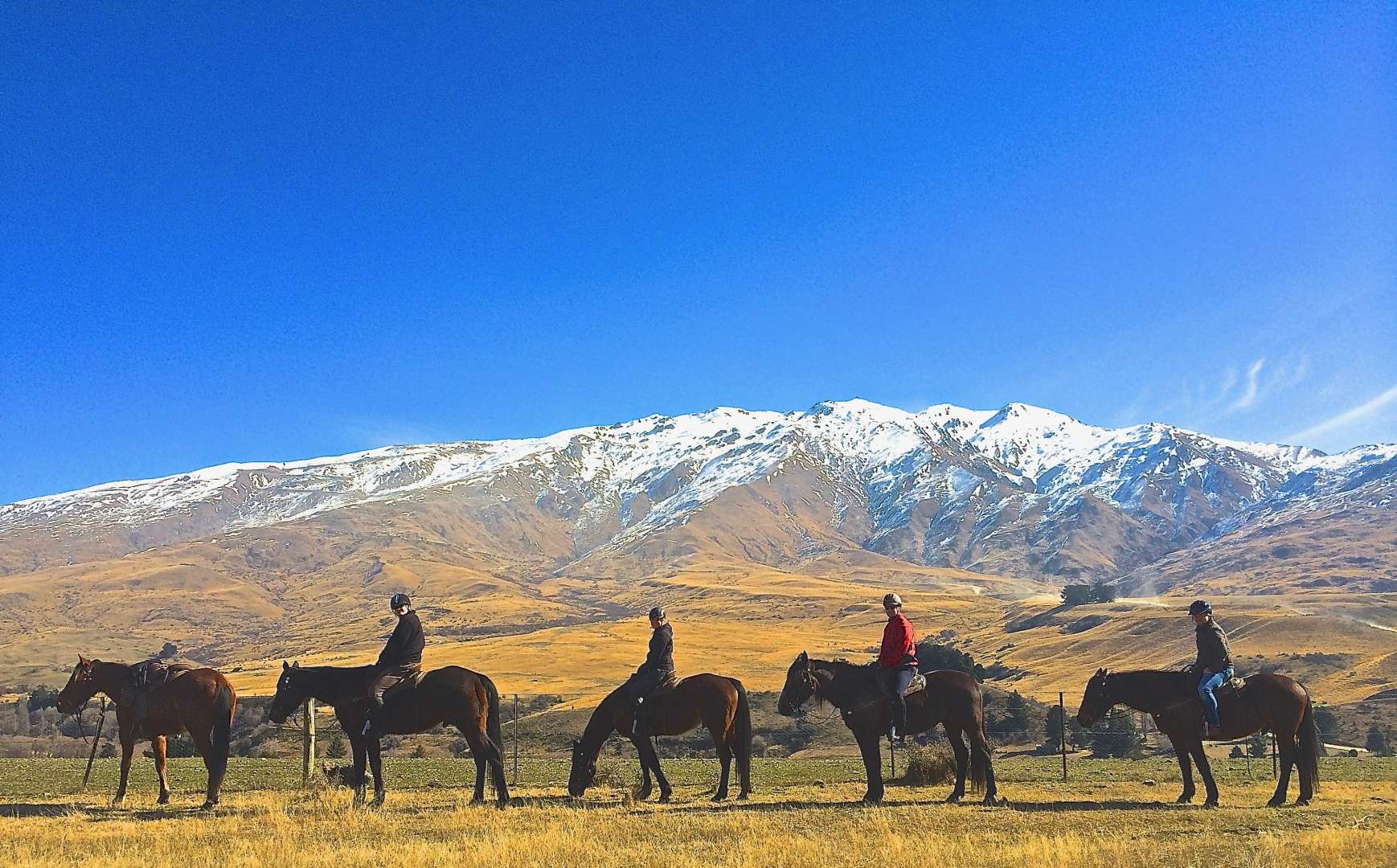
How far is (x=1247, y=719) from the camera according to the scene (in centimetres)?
1513

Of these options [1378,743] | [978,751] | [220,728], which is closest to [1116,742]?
[1378,743]

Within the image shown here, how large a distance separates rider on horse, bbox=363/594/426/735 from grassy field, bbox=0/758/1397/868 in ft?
4.78

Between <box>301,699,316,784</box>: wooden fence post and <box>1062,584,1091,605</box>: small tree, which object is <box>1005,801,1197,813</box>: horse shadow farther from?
<box>1062,584,1091,605</box>: small tree

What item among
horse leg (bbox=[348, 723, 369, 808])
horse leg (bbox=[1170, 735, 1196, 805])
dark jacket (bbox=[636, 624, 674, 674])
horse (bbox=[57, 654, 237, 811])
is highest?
dark jacket (bbox=[636, 624, 674, 674])

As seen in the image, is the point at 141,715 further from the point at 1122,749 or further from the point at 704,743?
the point at 1122,749

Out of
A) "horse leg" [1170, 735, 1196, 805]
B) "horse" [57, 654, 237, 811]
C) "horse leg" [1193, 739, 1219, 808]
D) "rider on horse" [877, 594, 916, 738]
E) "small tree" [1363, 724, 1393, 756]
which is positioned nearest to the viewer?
"horse leg" [1193, 739, 1219, 808]

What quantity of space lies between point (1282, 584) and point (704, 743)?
188 m

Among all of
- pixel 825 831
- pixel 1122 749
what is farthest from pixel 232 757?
pixel 1122 749

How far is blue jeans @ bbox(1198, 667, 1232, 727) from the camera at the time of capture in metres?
15.0

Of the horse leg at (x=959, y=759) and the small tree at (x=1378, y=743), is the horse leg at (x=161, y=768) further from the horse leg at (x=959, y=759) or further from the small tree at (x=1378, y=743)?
the small tree at (x=1378, y=743)

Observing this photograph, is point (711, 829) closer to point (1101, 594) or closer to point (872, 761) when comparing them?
point (872, 761)

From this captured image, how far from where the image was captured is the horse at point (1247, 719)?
15.1m

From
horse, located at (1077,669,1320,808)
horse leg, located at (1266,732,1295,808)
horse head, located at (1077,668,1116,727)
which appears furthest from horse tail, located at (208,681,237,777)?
horse leg, located at (1266,732,1295,808)

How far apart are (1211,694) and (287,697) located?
46.7 ft
